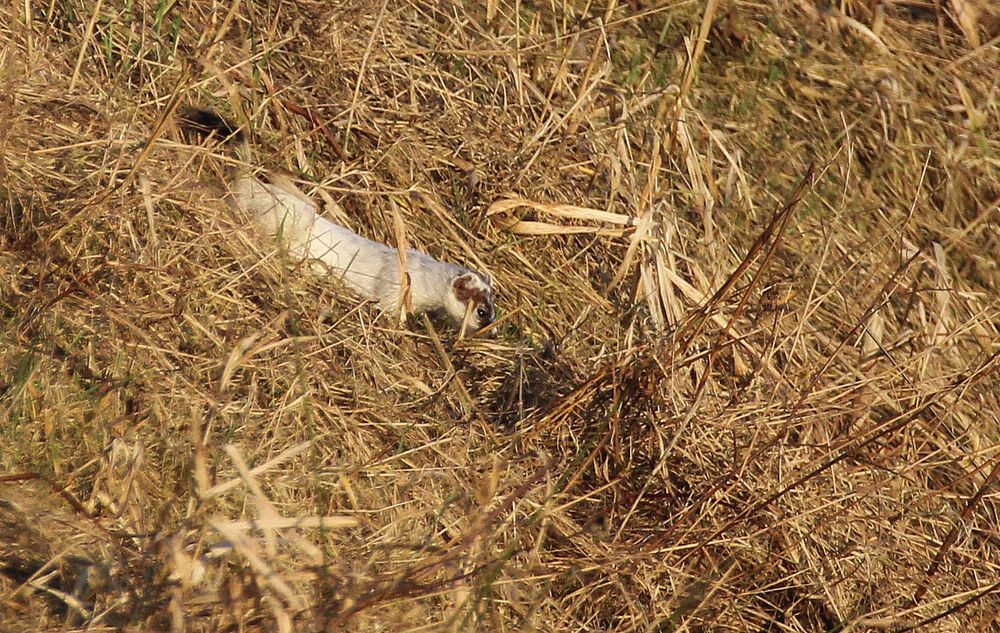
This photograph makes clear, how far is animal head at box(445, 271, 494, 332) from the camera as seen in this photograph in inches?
155

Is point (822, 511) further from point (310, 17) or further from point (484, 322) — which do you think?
point (310, 17)

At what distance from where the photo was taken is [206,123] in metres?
4.07

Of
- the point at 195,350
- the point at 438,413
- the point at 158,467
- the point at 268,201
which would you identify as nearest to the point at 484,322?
the point at 438,413

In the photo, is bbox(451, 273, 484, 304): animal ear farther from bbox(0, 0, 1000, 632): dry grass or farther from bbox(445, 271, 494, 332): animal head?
bbox(0, 0, 1000, 632): dry grass

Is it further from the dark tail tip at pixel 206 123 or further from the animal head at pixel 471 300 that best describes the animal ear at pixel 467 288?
the dark tail tip at pixel 206 123

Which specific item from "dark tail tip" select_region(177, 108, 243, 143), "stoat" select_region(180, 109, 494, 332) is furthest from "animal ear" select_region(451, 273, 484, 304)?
"dark tail tip" select_region(177, 108, 243, 143)

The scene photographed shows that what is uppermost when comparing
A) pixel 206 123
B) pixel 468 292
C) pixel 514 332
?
pixel 206 123

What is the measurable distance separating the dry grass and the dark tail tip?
0.25 feet

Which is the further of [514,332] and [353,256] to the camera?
[514,332]

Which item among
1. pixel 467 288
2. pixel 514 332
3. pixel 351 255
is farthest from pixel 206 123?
pixel 514 332

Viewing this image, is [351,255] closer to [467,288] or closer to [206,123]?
[467,288]

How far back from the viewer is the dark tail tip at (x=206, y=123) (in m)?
4.00

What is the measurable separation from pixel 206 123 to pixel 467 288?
1.12 metres

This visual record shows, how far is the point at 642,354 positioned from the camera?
345cm
